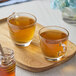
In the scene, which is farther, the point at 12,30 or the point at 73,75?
the point at 12,30

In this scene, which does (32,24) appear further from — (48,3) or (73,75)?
(48,3)

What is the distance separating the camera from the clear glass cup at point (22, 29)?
3.07 ft

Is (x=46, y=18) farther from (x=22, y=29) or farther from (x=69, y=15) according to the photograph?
(x=22, y=29)

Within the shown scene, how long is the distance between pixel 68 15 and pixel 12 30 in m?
0.35

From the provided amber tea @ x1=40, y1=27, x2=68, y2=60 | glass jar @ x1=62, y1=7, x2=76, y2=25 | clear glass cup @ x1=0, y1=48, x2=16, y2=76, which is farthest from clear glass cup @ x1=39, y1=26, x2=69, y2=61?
glass jar @ x1=62, y1=7, x2=76, y2=25

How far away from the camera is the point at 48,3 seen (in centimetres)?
143

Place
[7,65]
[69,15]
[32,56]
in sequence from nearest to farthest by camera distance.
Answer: [7,65] < [32,56] < [69,15]

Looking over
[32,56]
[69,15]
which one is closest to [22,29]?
[32,56]

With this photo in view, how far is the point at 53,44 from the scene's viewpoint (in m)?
0.85

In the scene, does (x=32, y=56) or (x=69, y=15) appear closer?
(x=32, y=56)

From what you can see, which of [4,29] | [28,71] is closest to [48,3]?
[4,29]

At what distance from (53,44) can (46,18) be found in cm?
43

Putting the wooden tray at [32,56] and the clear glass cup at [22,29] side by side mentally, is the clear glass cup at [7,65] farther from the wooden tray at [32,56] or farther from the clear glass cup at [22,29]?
the clear glass cup at [22,29]

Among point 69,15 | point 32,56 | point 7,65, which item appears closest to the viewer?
point 7,65
